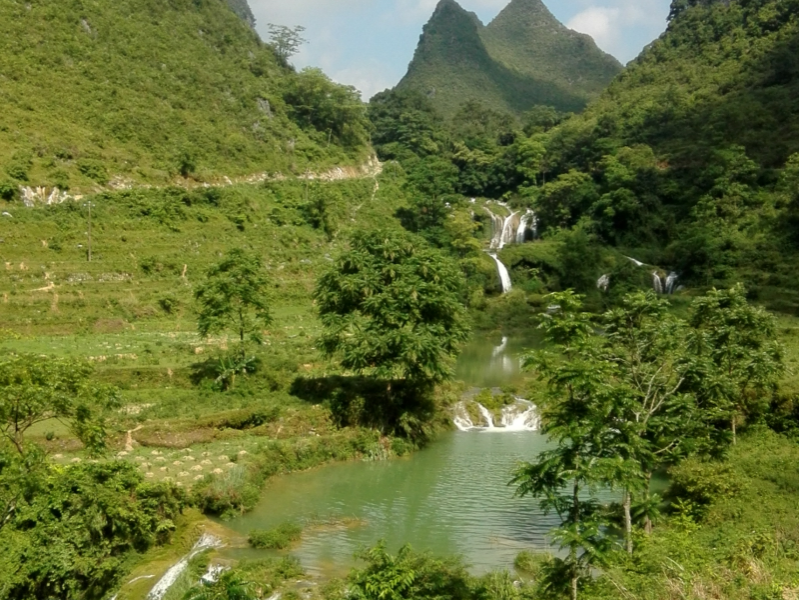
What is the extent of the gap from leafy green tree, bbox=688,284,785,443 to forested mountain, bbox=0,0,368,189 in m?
36.5

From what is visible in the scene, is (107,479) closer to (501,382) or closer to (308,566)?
(308,566)

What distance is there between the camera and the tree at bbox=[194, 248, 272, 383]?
26.5 m

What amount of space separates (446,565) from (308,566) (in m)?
3.21

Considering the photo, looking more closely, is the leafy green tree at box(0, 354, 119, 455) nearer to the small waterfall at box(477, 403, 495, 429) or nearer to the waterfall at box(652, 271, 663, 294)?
the small waterfall at box(477, 403, 495, 429)

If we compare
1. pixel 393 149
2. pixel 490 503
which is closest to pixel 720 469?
pixel 490 503

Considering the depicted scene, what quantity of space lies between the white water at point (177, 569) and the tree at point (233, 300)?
1006 cm

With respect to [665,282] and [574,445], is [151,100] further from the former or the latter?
[574,445]

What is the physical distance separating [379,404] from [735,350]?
10.8 meters

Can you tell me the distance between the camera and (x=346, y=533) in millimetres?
17594

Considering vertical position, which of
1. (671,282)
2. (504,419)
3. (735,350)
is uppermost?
(671,282)

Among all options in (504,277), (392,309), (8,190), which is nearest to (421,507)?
(392,309)

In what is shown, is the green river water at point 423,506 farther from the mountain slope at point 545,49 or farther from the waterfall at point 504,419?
the mountain slope at point 545,49

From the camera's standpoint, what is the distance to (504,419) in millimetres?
27375

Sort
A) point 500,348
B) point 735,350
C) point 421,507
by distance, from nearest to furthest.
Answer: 1. point 421,507
2. point 735,350
3. point 500,348
